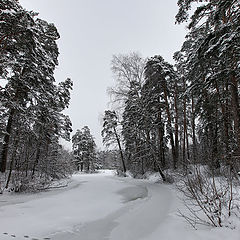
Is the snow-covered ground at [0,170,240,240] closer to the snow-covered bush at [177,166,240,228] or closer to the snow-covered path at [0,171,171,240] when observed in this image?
the snow-covered path at [0,171,171,240]

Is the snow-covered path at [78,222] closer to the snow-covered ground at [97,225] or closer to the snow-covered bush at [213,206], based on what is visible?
the snow-covered ground at [97,225]

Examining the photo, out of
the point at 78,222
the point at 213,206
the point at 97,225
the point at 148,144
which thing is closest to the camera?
the point at 213,206

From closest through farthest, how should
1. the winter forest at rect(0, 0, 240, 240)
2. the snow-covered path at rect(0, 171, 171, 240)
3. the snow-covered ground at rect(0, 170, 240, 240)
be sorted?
the snow-covered ground at rect(0, 170, 240, 240), the snow-covered path at rect(0, 171, 171, 240), the winter forest at rect(0, 0, 240, 240)

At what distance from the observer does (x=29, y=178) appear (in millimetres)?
8359

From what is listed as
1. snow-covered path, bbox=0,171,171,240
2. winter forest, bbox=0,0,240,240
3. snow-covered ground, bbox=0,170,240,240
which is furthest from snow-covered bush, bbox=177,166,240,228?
snow-covered path, bbox=0,171,171,240

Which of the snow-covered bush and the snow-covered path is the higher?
the snow-covered bush

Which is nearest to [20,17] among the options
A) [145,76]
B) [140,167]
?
[145,76]

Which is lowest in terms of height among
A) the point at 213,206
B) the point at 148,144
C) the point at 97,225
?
the point at 97,225

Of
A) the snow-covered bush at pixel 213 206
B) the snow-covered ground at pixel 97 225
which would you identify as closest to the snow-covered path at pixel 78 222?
the snow-covered ground at pixel 97 225

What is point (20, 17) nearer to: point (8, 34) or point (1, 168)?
point (8, 34)

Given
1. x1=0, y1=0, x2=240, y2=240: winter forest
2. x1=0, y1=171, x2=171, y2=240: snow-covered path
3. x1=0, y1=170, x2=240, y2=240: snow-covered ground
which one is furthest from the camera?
x1=0, y1=0, x2=240, y2=240: winter forest

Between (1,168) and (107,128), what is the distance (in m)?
16.2

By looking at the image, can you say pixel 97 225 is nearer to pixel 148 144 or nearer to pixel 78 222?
pixel 78 222

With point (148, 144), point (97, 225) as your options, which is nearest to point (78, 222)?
point (97, 225)
